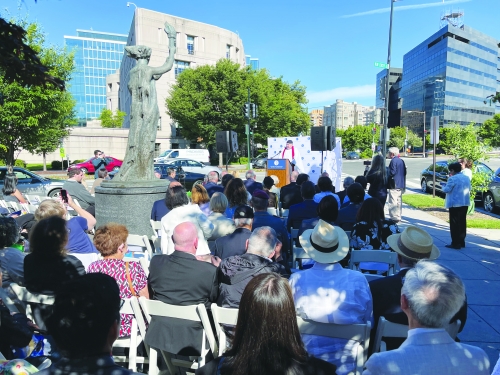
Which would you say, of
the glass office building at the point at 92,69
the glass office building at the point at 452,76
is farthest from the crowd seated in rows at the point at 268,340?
the glass office building at the point at 92,69

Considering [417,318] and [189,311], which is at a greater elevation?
[417,318]

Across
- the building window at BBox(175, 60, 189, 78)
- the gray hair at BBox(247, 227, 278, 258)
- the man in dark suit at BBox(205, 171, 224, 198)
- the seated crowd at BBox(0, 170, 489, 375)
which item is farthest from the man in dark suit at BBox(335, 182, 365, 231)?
the building window at BBox(175, 60, 189, 78)

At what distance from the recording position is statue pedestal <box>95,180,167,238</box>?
7.84 m

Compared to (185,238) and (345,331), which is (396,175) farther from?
(345,331)

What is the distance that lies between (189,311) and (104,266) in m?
1.04

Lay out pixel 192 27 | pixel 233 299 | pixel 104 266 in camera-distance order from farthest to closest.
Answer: pixel 192 27, pixel 104 266, pixel 233 299

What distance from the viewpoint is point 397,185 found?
10.3m

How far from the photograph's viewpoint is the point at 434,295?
1.97 meters

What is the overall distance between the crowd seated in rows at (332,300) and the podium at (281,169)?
1275cm

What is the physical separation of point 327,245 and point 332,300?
0.45 meters

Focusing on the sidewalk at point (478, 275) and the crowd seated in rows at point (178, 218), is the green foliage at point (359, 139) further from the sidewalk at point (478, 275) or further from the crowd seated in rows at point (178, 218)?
the crowd seated in rows at point (178, 218)

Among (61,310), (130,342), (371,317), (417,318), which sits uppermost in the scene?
(61,310)

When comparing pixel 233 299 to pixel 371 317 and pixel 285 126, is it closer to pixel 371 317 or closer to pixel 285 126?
pixel 371 317

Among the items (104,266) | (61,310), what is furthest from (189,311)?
(61,310)
